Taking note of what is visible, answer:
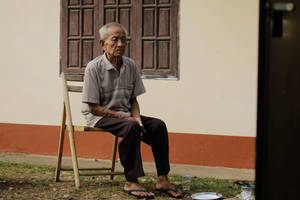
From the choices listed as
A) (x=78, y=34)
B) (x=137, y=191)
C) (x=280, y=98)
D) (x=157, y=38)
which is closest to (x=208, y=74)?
(x=157, y=38)

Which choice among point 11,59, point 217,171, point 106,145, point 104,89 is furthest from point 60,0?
point 217,171

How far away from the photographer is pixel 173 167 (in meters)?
5.81

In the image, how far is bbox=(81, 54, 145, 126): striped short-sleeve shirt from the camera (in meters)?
4.42

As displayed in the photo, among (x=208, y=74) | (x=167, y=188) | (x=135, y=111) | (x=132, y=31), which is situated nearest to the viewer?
(x=167, y=188)

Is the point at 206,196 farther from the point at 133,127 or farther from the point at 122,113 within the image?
the point at 122,113

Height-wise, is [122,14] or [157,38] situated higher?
[122,14]

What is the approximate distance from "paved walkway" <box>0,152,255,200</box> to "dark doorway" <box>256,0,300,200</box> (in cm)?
379

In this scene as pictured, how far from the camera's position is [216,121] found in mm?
5773

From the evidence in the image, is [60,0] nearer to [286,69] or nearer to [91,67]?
[91,67]

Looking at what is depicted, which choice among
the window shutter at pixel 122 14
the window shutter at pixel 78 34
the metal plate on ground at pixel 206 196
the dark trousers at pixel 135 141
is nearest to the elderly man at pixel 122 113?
the dark trousers at pixel 135 141

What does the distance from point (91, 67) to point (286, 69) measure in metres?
3.06

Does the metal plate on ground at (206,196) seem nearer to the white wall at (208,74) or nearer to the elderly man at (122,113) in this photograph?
the elderly man at (122,113)

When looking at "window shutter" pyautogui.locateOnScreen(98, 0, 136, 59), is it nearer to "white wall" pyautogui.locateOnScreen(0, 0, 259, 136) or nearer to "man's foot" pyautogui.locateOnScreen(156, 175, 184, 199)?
"white wall" pyautogui.locateOnScreen(0, 0, 259, 136)

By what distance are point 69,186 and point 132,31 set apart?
2.22m
